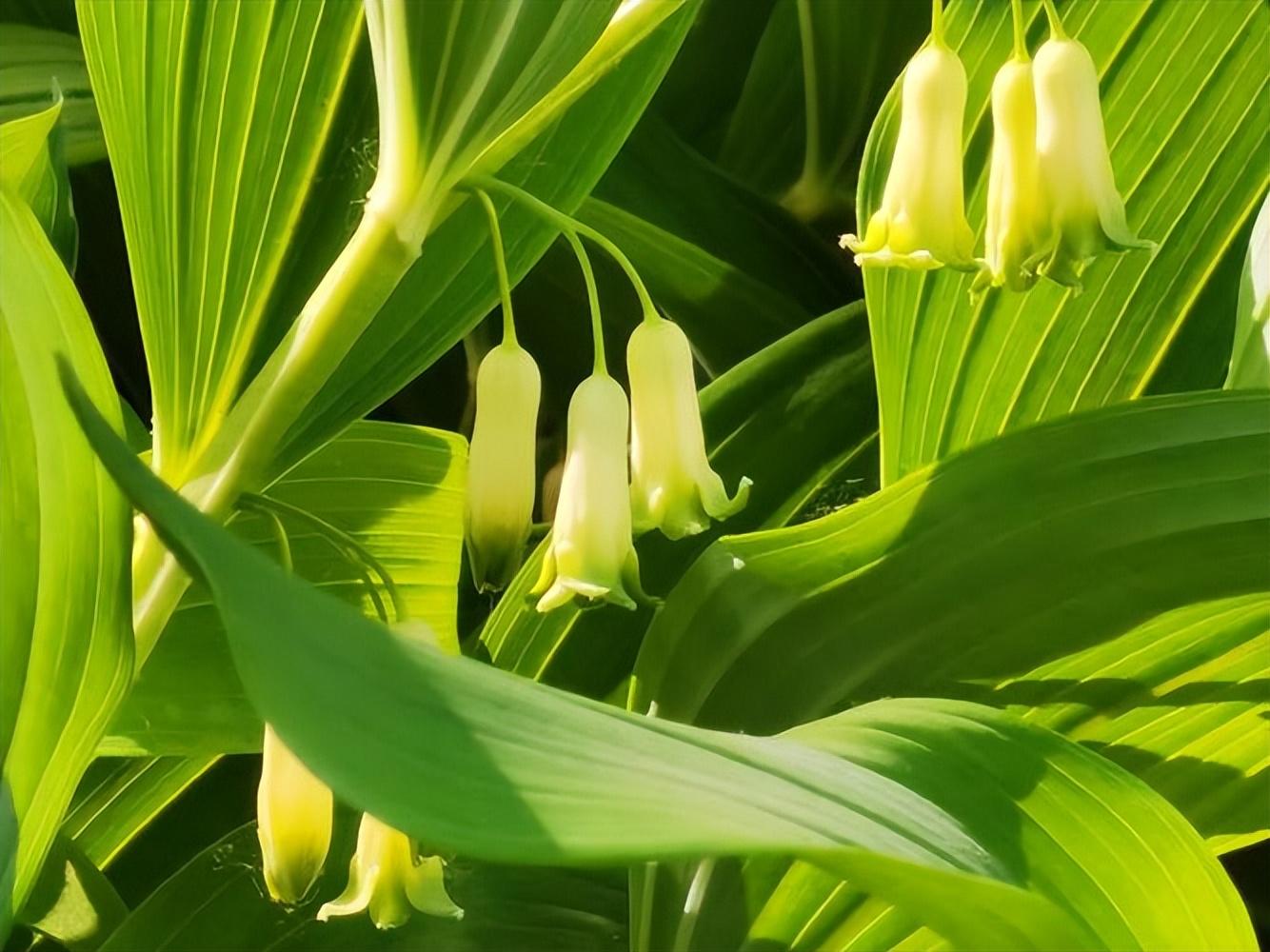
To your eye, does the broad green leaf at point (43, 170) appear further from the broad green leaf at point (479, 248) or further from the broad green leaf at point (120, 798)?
the broad green leaf at point (120, 798)

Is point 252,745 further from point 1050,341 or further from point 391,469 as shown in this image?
point 1050,341

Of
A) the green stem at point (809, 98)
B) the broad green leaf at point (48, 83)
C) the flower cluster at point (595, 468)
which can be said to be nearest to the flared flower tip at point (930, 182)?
the flower cluster at point (595, 468)

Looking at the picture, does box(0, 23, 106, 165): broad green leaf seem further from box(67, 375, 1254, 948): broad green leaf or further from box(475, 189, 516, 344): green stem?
→ box(67, 375, 1254, 948): broad green leaf

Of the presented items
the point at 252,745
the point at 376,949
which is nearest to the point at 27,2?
the point at 252,745

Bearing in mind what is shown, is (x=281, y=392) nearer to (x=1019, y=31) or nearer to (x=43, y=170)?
(x=43, y=170)

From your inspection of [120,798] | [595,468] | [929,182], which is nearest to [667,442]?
[595,468]

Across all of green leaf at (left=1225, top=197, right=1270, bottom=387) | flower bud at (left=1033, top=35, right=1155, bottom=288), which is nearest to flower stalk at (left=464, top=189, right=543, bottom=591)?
flower bud at (left=1033, top=35, right=1155, bottom=288)
